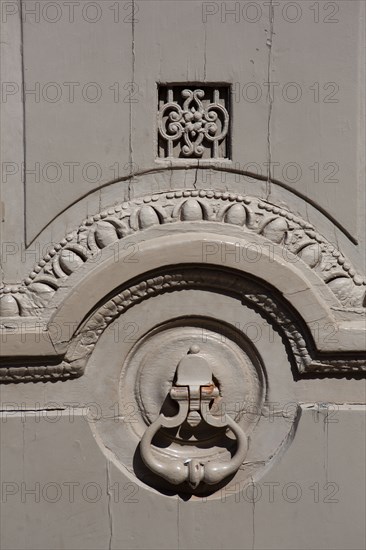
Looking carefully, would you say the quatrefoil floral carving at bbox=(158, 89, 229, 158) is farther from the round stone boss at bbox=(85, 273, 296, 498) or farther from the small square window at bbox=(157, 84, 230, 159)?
the round stone boss at bbox=(85, 273, 296, 498)

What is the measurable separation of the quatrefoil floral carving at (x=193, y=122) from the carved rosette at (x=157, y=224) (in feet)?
0.47

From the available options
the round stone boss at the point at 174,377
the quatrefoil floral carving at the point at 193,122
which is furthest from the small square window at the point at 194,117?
the round stone boss at the point at 174,377

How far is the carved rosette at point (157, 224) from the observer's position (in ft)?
8.30

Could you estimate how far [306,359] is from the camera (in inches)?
100

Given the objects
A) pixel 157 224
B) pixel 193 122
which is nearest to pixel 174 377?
pixel 157 224

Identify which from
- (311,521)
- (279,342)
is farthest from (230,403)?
(311,521)

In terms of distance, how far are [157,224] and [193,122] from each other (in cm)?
33

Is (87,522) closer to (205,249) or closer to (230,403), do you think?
(230,403)

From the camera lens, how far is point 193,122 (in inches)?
101

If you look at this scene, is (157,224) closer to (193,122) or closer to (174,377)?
(193,122)

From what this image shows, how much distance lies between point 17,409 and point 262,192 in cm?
98

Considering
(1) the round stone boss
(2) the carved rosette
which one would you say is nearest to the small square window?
(2) the carved rosette

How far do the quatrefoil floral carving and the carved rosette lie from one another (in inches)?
5.7

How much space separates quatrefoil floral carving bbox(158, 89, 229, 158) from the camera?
2.55m
